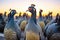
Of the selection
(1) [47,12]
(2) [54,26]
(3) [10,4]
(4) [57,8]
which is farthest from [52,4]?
(2) [54,26]

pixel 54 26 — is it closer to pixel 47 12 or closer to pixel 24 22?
pixel 24 22

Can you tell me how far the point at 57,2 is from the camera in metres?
4.18

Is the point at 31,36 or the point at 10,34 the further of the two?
the point at 10,34

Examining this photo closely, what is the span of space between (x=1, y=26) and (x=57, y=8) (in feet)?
3.61

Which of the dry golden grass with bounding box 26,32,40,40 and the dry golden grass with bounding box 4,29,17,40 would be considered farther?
the dry golden grass with bounding box 4,29,17,40

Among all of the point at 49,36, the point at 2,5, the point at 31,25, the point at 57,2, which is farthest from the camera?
the point at 2,5

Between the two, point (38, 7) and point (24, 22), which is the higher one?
point (38, 7)

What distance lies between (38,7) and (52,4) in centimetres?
27

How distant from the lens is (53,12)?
4562 millimetres

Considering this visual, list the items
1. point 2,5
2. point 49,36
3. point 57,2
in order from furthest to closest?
point 2,5 → point 57,2 → point 49,36

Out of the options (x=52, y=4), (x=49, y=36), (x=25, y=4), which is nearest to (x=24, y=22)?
(x=25, y=4)

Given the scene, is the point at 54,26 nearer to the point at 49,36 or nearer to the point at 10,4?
the point at 49,36

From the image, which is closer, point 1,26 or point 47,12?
point 1,26

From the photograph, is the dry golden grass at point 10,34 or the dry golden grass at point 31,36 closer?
the dry golden grass at point 31,36
